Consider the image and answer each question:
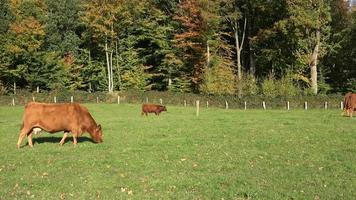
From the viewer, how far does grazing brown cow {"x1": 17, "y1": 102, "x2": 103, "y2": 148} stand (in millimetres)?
17672

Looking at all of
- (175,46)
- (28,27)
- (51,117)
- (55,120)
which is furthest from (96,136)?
(28,27)

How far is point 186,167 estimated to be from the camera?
43.0 ft

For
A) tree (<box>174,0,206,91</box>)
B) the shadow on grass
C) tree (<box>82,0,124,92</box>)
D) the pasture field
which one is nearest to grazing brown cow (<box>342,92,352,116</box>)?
the pasture field

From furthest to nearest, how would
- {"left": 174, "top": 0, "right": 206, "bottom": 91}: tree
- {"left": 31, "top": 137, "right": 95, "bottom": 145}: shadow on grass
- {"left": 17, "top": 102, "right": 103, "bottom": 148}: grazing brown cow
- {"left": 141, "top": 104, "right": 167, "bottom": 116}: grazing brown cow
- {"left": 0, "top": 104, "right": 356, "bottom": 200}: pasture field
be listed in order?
{"left": 174, "top": 0, "right": 206, "bottom": 91}: tree → {"left": 141, "top": 104, "right": 167, "bottom": 116}: grazing brown cow → {"left": 31, "top": 137, "right": 95, "bottom": 145}: shadow on grass → {"left": 17, "top": 102, "right": 103, "bottom": 148}: grazing brown cow → {"left": 0, "top": 104, "right": 356, "bottom": 200}: pasture field

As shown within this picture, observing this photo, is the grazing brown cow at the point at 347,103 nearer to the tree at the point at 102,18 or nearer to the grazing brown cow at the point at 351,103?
the grazing brown cow at the point at 351,103

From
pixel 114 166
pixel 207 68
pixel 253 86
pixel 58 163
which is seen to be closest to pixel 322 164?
pixel 114 166

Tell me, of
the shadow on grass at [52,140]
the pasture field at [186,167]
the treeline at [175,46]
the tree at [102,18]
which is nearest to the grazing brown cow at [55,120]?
the pasture field at [186,167]

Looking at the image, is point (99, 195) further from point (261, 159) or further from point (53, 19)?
point (53, 19)

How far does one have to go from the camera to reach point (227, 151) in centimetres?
1602

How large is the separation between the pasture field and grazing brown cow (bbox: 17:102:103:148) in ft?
1.92

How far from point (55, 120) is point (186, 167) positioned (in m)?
6.95

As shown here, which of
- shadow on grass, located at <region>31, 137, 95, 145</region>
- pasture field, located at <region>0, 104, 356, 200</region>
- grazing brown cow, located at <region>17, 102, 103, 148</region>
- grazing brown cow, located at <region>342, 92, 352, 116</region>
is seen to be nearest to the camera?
pasture field, located at <region>0, 104, 356, 200</region>

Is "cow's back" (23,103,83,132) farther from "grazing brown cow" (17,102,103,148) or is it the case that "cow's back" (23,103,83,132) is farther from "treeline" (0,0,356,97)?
"treeline" (0,0,356,97)

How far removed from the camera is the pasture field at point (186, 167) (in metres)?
10.4
